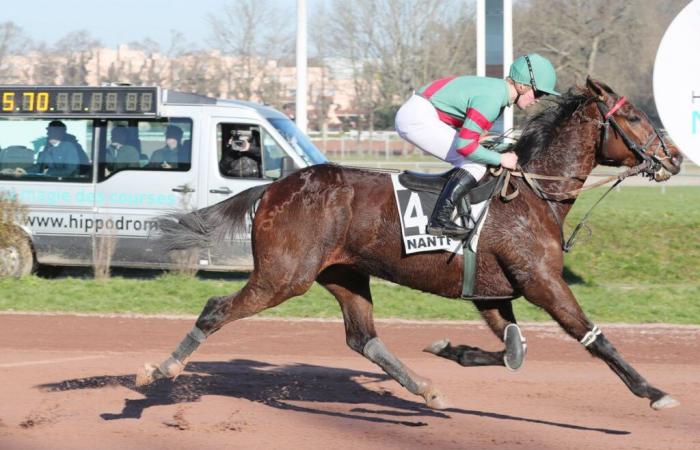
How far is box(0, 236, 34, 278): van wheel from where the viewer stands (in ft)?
41.3

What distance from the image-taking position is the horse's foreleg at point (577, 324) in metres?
5.88

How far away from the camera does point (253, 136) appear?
494 inches

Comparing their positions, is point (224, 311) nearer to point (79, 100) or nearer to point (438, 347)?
point (438, 347)

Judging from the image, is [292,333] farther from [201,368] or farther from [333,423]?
[333,423]

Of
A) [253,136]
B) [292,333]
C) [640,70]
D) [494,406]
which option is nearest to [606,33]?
[640,70]

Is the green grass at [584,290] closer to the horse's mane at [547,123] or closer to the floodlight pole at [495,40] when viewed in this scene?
the floodlight pole at [495,40]

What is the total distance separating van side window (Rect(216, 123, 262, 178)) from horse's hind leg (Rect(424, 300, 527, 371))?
6.32m

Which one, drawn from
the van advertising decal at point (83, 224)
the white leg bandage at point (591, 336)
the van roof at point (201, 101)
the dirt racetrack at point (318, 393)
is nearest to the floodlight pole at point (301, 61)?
the van roof at point (201, 101)

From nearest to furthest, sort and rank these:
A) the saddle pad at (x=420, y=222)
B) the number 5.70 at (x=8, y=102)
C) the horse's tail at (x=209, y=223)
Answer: the saddle pad at (x=420, y=222) → the horse's tail at (x=209, y=223) → the number 5.70 at (x=8, y=102)

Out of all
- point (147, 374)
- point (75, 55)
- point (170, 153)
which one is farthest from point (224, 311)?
point (75, 55)

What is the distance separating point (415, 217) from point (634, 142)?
55.8 inches

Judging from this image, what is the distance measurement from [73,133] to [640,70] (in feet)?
92.4

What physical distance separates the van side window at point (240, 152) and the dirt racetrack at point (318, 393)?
2854mm

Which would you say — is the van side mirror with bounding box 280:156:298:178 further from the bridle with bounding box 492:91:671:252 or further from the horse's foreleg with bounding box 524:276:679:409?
the horse's foreleg with bounding box 524:276:679:409
